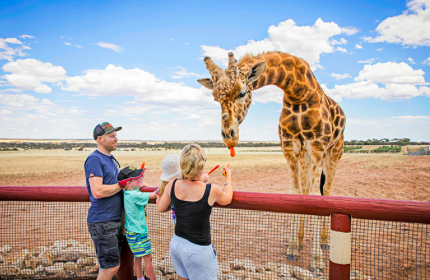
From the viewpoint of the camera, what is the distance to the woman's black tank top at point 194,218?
2252 mm

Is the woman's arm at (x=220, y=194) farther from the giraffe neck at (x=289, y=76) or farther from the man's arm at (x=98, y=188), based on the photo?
the giraffe neck at (x=289, y=76)

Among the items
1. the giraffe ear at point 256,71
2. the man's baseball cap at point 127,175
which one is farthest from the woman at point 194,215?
the giraffe ear at point 256,71

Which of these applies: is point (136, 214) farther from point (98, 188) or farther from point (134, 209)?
point (98, 188)

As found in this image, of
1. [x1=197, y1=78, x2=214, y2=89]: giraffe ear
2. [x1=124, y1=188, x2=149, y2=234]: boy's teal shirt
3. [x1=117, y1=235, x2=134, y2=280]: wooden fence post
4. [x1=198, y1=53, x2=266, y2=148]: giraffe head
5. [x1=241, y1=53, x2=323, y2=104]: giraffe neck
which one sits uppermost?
[x1=241, y1=53, x2=323, y2=104]: giraffe neck

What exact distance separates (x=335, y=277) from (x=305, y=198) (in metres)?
0.85

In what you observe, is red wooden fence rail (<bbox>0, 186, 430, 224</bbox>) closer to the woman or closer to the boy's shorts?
the woman

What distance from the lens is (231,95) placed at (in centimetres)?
320

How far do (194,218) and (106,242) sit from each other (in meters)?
1.14

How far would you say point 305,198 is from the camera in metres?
2.67

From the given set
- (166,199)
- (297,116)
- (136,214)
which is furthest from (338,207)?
(297,116)

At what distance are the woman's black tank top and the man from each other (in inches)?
33.9

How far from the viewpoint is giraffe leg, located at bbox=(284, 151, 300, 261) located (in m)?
4.38

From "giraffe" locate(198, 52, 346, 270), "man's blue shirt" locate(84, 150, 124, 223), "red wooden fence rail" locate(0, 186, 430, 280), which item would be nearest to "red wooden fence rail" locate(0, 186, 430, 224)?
"red wooden fence rail" locate(0, 186, 430, 280)

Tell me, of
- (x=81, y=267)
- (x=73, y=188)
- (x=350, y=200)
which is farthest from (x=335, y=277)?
(x=81, y=267)
